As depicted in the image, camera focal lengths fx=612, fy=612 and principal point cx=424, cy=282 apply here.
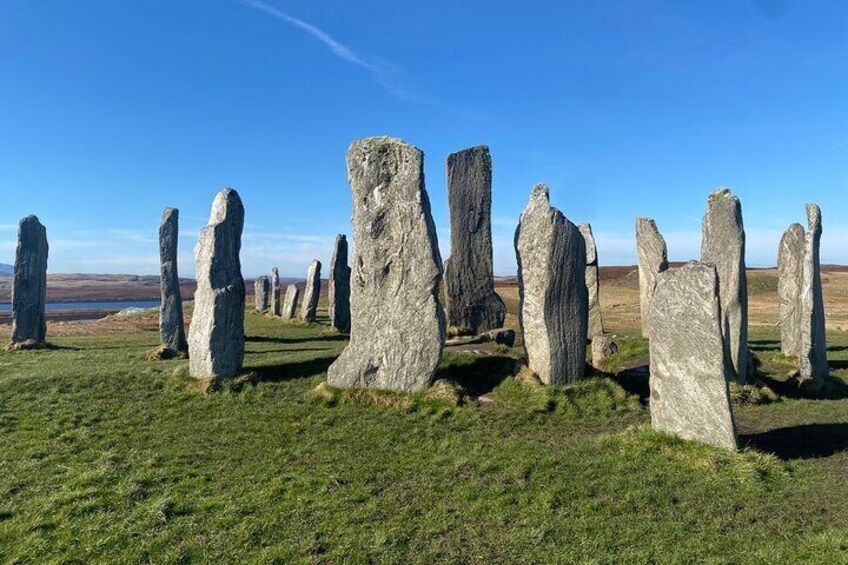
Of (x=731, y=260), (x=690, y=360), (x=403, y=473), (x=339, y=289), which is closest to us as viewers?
(x=403, y=473)

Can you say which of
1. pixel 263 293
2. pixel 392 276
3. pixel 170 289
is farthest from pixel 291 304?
pixel 392 276

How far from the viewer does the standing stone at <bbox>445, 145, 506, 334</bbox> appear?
17.8 m

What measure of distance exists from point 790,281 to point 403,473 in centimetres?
1344

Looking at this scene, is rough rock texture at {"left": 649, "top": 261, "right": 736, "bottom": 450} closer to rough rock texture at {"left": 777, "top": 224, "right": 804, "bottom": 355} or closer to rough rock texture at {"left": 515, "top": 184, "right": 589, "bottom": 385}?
rough rock texture at {"left": 515, "top": 184, "right": 589, "bottom": 385}

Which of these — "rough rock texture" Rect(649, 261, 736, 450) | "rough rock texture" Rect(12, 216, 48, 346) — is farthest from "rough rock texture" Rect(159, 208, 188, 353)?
"rough rock texture" Rect(649, 261, 736, 450)

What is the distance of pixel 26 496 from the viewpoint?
22.4 ft

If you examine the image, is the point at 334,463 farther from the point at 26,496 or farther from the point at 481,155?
the point at 481,155

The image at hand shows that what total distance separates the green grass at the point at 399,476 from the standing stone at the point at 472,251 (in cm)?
548

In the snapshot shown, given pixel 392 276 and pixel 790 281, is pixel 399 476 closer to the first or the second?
pixel 392 276

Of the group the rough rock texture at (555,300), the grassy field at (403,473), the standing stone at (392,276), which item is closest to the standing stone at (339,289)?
the grassy field at (403,473)

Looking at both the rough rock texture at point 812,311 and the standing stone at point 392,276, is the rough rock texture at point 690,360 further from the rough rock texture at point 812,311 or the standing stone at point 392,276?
the rough rock texture at point 812,311

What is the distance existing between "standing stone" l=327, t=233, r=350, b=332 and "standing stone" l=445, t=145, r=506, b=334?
6.99 metres

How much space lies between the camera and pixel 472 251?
58.8 feet

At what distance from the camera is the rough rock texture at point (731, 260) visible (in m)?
12.6
